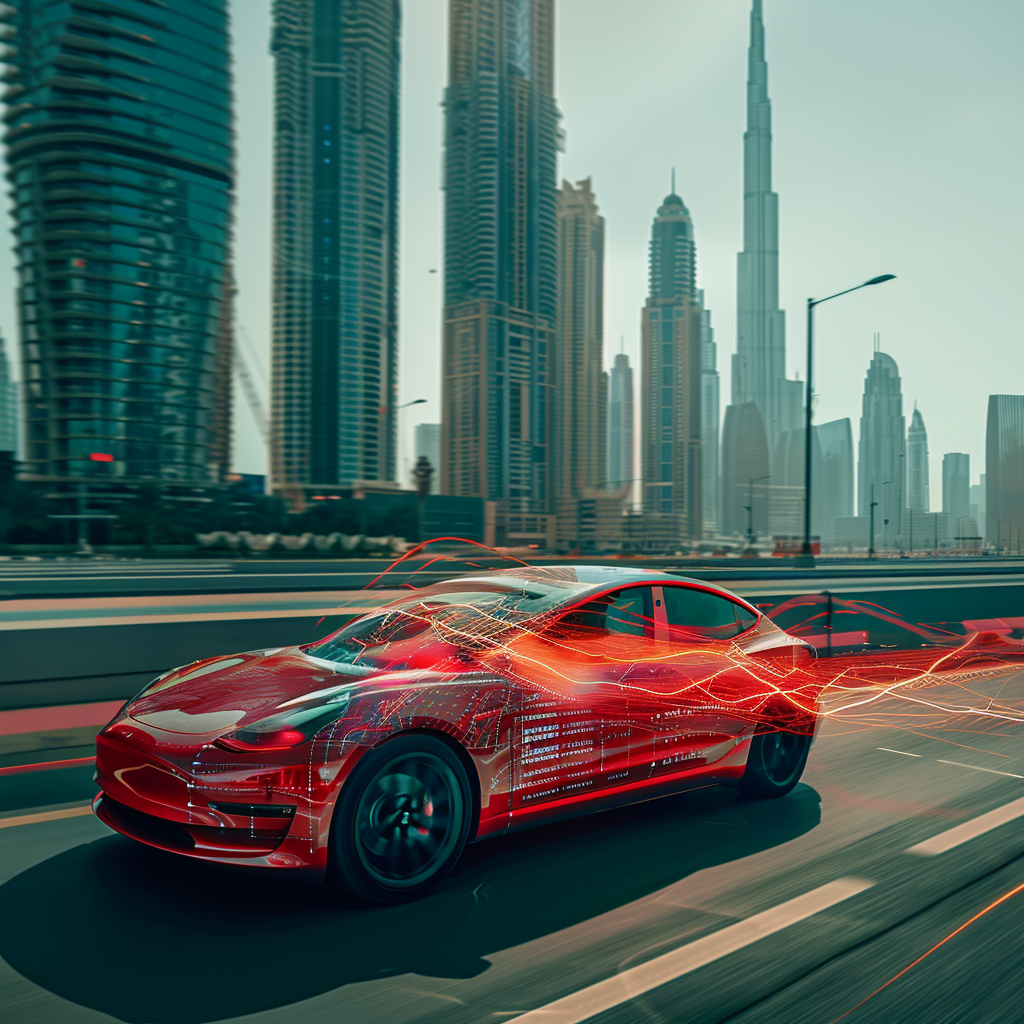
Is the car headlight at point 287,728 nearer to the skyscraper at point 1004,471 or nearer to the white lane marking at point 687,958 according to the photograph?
the white lane marking at point 687,958

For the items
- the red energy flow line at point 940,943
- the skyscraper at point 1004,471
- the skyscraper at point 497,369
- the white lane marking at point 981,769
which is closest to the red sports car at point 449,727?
the red energy flow line at point 940,943

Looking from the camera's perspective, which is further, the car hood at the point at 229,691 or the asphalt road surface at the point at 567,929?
the car hood at the point at 229,691

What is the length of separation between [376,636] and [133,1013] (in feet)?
7.28

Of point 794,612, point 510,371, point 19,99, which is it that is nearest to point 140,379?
point 19,99

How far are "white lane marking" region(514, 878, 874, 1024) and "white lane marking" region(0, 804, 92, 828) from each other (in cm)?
323

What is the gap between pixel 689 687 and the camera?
4977mm

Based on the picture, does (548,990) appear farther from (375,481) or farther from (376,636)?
(375,481)

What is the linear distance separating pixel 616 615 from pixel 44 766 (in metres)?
4.23

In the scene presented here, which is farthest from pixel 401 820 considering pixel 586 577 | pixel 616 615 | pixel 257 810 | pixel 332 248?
pixel 332 248

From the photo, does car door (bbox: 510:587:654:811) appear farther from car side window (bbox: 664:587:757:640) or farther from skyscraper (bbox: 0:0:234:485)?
skyscraper (bbox: 0:0:234:485)

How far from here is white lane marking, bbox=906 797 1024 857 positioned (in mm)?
4703

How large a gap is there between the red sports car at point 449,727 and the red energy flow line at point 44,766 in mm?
2249

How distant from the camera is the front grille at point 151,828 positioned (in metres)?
3.53

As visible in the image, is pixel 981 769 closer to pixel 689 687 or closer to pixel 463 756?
pixel 689 687
